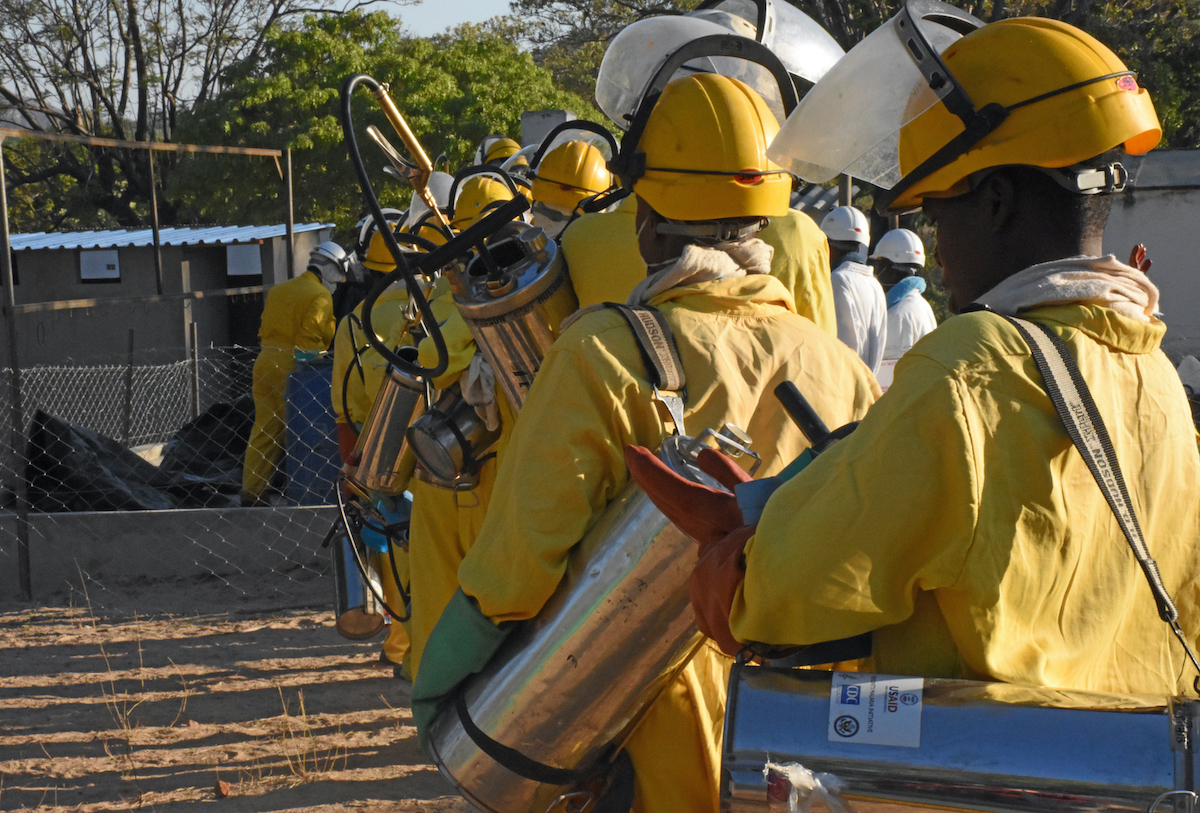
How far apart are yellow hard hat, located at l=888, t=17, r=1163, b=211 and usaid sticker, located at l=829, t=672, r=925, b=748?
22.1 inches

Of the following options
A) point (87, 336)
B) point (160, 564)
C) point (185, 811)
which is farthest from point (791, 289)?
point (87, 336)

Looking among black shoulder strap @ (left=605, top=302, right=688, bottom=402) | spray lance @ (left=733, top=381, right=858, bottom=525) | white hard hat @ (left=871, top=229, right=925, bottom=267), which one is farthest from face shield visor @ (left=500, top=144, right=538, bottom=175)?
spray lance @ (left=733, top=381, right=858, bottom=525)

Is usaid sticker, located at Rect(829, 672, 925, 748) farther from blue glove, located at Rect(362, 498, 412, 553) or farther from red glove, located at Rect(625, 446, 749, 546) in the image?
blue glove, located at Rect(362, 498, 412, 553)

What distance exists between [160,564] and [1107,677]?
20.0ft

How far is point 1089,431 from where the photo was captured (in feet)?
3.91

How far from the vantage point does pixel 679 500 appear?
Answer: 55.1 inches

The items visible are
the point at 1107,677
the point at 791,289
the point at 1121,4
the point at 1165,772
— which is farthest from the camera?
the point at 1121,4

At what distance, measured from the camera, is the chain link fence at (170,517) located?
252 inches

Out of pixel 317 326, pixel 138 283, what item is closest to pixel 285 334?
pixel 317 326

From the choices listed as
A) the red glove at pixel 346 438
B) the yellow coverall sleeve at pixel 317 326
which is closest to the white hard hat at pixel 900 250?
Result: the red glove at pixel 346 438

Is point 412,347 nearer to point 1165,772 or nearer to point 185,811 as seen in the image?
point 185,811

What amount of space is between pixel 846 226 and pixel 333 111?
46.1 ft

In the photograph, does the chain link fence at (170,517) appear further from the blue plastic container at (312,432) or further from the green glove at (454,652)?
Answer: the green glove at (454,652)

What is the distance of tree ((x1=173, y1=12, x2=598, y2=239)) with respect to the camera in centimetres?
1836
